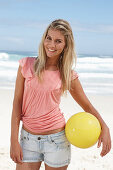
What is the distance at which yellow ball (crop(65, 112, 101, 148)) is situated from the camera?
2.53m

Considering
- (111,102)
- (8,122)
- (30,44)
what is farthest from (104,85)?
(30,44)

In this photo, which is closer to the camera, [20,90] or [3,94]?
[20,90]

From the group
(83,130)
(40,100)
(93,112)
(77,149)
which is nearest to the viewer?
(83,130)

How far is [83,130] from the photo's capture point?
8.28 feet

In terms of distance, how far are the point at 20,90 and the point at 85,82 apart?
30.6 feet

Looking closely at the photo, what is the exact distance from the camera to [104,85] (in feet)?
36.8

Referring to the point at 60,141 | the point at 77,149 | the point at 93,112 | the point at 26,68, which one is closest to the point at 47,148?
the point at 60,141

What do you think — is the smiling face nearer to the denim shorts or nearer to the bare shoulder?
the bare shoulder

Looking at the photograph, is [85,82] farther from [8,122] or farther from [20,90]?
[20,90]

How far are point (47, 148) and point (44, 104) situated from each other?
37 centimetres

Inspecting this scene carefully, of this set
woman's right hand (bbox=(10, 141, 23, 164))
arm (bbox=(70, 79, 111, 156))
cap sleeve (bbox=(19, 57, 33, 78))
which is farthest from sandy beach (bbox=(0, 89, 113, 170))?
cap sleeve (bbox=(19, 57, 33, 78))

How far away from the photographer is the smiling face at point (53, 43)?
2611 mm

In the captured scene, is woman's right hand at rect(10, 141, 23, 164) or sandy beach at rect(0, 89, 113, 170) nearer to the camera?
woman's right hand at rect(10, 141, 23, 164)

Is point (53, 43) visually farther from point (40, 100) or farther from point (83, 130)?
point (83, 130)
